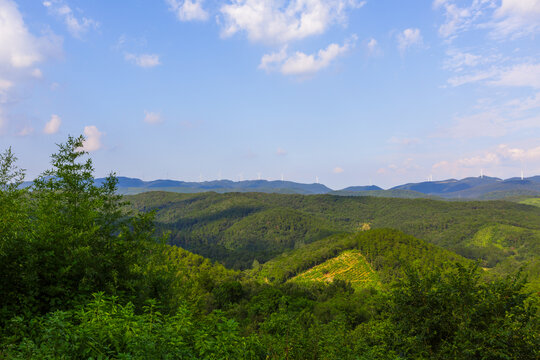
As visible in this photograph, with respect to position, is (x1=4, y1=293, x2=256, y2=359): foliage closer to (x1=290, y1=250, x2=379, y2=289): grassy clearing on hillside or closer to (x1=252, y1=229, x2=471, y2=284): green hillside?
(x1=290, y1=250, x2=379, y2=289): grassy clearing on hillside

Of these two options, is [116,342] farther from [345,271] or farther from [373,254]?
[373,254]

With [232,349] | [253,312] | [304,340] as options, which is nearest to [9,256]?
[232,349]

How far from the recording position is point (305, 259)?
142 meters

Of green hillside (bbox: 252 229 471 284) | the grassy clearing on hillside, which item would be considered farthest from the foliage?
green hillside (bbox: 252 229 471 284)

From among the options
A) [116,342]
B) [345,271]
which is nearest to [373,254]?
[345,271]

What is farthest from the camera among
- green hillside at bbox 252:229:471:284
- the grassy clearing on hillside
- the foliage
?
green hillside at bbox 252:229:471:284

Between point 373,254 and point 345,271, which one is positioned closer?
point 345,271

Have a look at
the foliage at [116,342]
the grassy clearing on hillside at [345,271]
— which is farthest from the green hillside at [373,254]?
the foliage at [116,342]

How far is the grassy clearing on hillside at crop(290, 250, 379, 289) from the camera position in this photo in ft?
375

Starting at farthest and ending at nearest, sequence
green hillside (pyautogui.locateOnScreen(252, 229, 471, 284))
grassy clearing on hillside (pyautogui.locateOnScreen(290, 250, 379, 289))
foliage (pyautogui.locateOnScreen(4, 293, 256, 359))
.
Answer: green hillside (pyautogui.locateOnScreen(252, 229, 471, 284))
grassy clearing on hillside (pyautogui.locateOnScreen(290, 250, 379, 289))
foliage (pyautogui.locateOnScreen(4, 293, 256, 359))

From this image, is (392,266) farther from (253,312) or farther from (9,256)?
(9,256)

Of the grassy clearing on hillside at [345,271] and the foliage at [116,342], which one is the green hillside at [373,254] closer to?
the grassy clearing on hillside at [345,271]

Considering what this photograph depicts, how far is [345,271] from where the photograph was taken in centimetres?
12312

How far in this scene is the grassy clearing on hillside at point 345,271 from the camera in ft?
375
